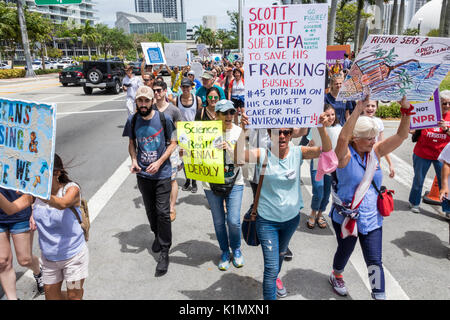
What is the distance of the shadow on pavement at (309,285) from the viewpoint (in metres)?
3.56

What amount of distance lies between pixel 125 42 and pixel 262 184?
280 ft

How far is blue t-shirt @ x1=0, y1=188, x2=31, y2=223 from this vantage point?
3.09 meters

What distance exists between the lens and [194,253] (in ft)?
14.5

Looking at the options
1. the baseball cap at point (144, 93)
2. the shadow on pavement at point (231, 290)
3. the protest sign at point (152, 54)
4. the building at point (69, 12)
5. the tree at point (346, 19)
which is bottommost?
the shadow on pavement at point (231, 290)

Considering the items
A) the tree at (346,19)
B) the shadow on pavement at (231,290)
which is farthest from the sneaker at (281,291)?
the tree at (346,19)

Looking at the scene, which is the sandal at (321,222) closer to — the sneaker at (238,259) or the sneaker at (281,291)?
the sneaker at (238,259)

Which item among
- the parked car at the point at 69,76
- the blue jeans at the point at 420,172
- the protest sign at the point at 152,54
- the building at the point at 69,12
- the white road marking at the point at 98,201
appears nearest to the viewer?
the white road marking at the point at 98,201

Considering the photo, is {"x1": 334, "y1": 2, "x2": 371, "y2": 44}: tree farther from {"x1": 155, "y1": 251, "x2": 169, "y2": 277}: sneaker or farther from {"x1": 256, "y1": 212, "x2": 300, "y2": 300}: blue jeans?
{"x1": 256, "y1": 212, "x2": 300, "y2": 300}: blue jeans

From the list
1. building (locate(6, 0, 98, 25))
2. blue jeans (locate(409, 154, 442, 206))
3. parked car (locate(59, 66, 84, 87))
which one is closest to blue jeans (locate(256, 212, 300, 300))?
blue jeans (locate(409, 154, 442, 206))

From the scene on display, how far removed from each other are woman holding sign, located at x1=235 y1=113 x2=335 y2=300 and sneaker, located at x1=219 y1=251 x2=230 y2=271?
3.06 feet

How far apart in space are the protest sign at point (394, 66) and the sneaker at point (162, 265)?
257 cm

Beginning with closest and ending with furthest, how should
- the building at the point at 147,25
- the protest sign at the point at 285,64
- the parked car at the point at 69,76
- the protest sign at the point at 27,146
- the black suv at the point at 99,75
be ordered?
the protest sign at the point at 27,146 → the protest sign at the point at 285,64 → the black suv at the point at 99,75 → the parked car at the point at 69,76 → the building at the point at 147,25
